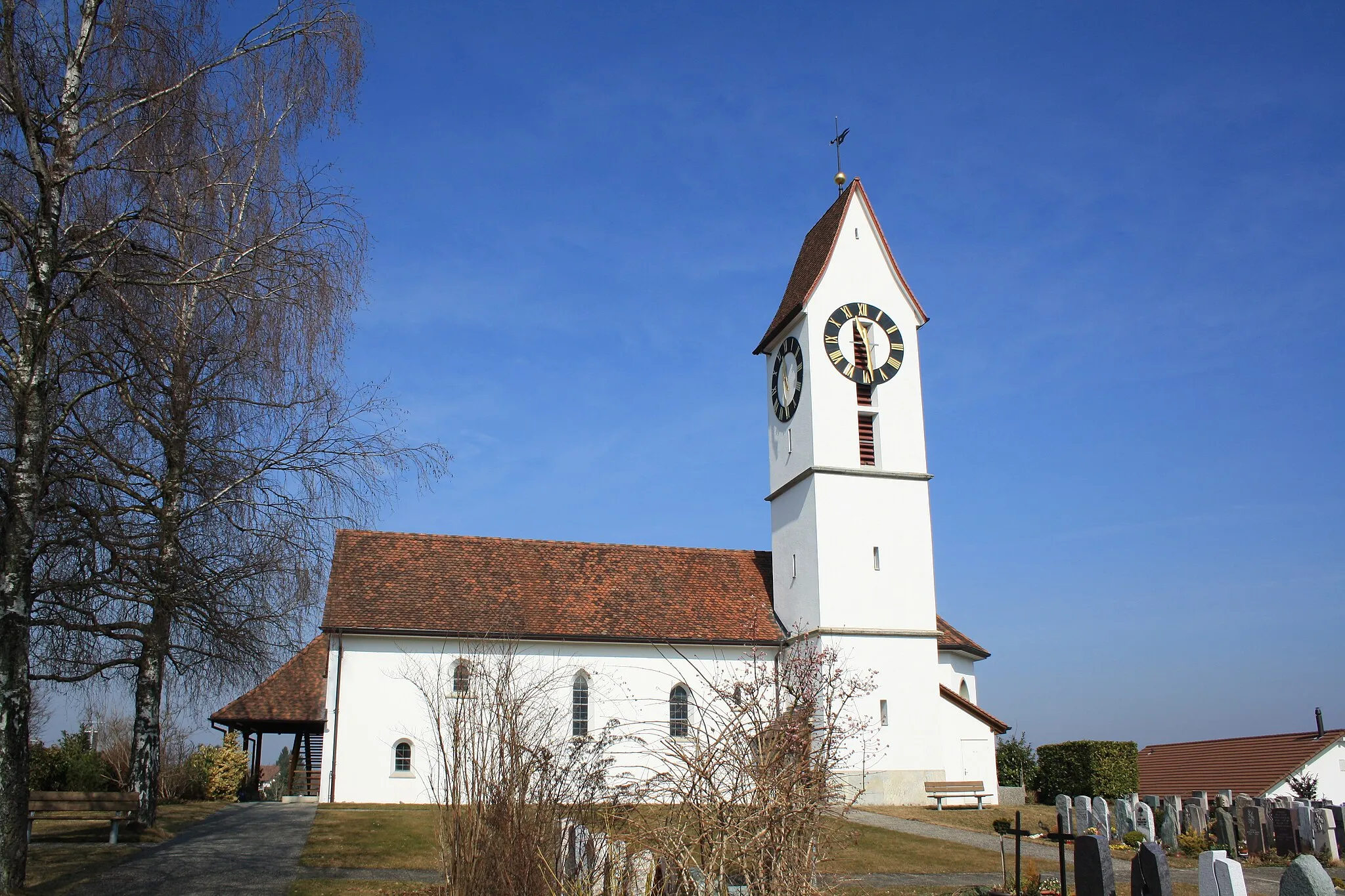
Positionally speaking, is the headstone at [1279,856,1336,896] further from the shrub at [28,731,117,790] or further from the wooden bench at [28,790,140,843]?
the shrub at [28,731,117,790]

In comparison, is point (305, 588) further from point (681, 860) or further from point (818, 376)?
point (818, 376)

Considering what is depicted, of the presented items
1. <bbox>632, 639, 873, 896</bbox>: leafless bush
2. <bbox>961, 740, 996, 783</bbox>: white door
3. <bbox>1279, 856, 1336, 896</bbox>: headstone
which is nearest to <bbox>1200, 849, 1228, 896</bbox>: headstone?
<bbox>1279, 856, 1336, 896</bbox>: headstone

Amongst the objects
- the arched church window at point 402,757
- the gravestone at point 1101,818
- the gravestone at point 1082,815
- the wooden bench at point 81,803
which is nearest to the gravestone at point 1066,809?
the gravestone at point 1082,815

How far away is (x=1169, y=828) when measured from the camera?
20578 millimetres

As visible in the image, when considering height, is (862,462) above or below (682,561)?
above

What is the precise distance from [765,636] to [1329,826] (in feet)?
49.6

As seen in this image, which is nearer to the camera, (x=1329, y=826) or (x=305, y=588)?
(x=305, y=588)

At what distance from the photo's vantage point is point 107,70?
12.8m

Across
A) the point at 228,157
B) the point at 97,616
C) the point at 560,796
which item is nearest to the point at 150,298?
the point at 228,157

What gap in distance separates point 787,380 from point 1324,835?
18724 mm

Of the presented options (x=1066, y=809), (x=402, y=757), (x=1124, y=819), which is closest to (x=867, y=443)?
(x=1066, y=809)

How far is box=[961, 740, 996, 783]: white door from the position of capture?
31031 millimetres

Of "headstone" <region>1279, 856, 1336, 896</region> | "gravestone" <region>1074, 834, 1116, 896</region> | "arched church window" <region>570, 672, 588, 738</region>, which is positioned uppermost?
"arched church window" <region>570, 672, 588, 738</region>

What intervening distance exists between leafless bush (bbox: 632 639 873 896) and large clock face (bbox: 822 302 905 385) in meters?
23.6
